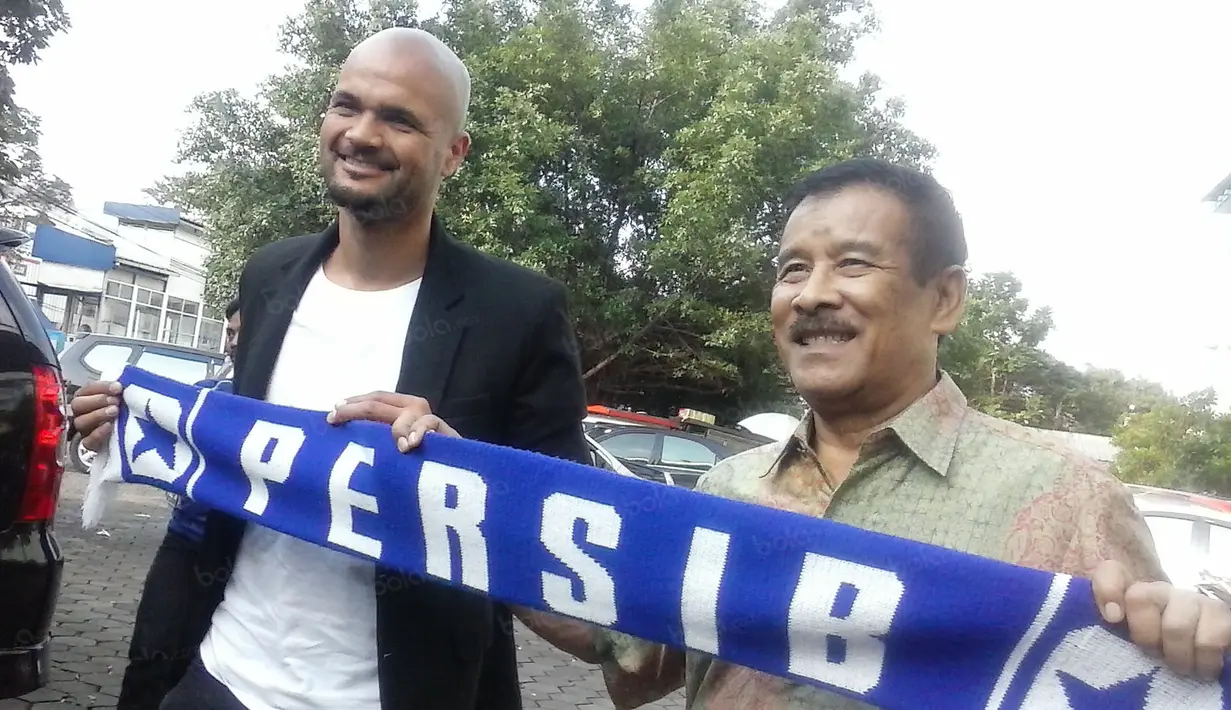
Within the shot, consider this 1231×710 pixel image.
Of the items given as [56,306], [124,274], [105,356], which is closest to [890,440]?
[105,356]

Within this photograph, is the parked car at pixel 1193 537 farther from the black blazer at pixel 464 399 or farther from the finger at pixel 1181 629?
the finger at pixel 1181 629

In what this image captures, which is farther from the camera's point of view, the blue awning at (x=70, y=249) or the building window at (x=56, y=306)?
the building window at (x=56, y=306)

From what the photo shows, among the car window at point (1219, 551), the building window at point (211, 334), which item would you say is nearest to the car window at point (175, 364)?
the car window at point (1219, 551)

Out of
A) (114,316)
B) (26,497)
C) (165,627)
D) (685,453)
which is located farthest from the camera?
(114,316)

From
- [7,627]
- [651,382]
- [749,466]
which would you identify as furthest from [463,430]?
[651,382]

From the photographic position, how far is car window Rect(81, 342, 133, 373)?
10.6 metres

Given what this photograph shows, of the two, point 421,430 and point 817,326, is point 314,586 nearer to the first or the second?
point 421,430

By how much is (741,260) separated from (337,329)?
12266 mm

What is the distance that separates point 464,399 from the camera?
1.98m

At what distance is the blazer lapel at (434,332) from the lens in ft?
6.46

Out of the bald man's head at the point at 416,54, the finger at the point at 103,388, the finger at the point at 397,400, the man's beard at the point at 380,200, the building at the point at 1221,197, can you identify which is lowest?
the finger at the point at 103,388

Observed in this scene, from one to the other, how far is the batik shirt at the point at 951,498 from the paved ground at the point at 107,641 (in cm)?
346

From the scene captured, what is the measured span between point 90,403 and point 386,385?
91cm

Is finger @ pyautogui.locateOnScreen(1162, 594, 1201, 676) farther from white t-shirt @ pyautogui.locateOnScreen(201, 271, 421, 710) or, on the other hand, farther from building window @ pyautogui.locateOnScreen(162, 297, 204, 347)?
building window @ pyautogui.locateOnScreen(162, 297, 204, 347)
